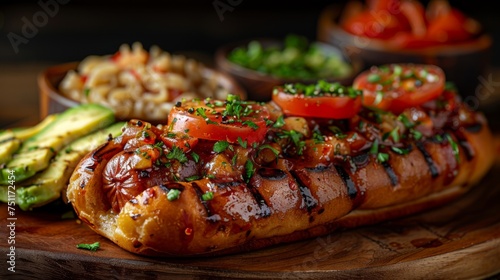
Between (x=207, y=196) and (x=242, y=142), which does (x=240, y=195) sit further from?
(x=242, y=142)

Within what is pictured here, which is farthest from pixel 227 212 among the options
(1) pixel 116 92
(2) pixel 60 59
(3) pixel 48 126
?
(2) pixel 60 59

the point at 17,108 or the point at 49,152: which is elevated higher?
the point at 49,152

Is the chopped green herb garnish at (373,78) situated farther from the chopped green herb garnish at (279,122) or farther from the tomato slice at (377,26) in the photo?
the tomato slice at (377,26)

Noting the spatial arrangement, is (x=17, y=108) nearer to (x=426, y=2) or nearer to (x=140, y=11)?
(x=140, y=11)

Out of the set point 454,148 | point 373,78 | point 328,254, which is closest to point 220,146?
point 328,254

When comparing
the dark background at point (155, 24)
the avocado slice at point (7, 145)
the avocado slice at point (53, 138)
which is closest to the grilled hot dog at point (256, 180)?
the avocado slice at point (53, 138)

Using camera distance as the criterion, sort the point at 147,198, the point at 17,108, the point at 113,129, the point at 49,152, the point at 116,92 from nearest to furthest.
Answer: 1. the point at 147,198
2. the point at 49,152
3. the point at 113,129
4. the point at 116,92
5. the point at 17,108
